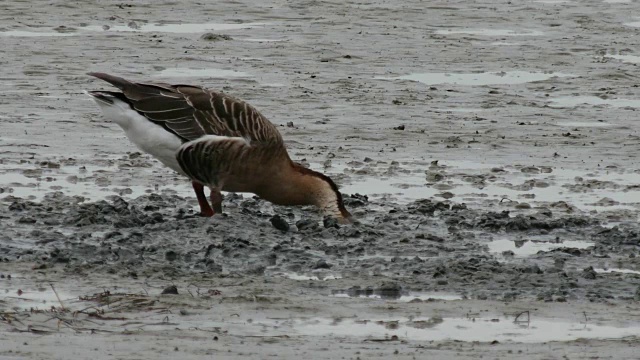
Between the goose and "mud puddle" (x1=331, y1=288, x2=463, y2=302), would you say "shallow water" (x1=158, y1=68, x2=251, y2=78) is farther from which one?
"mud puddle" (x1=331, y1=288, x2=463, y2=302)

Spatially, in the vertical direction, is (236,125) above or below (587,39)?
above

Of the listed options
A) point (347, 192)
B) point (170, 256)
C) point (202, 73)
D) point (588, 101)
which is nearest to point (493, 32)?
point (588, 101)

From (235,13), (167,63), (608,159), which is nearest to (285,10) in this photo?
(235,13)

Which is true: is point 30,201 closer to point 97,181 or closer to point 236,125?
point 97,181

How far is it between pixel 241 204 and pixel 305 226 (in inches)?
50.5

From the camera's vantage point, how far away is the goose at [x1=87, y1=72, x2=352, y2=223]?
35.6 ft

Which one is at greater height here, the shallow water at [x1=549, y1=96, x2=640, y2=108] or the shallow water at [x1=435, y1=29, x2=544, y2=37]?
the shallow water at [x1=549, y1=96, x2=640, y2=108]

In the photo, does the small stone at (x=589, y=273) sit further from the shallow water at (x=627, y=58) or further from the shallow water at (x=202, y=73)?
the shallow water at (x=627, y=58)

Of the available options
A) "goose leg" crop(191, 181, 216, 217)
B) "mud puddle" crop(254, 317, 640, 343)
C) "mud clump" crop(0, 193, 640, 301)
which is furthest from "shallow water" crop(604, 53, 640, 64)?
"mud puddle" crop(254, 317, 640, 343)

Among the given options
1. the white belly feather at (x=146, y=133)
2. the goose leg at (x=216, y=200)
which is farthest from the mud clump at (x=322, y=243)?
the white belly feather at (x=146, y=133)

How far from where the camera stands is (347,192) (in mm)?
12320

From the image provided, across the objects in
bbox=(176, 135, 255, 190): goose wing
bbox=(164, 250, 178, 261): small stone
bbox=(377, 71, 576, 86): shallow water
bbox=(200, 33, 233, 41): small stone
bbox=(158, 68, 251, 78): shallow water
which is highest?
bbox=(176, 135, 255, 190): goose wing

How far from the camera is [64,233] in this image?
34.1 feet

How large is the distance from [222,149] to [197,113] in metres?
0.38
